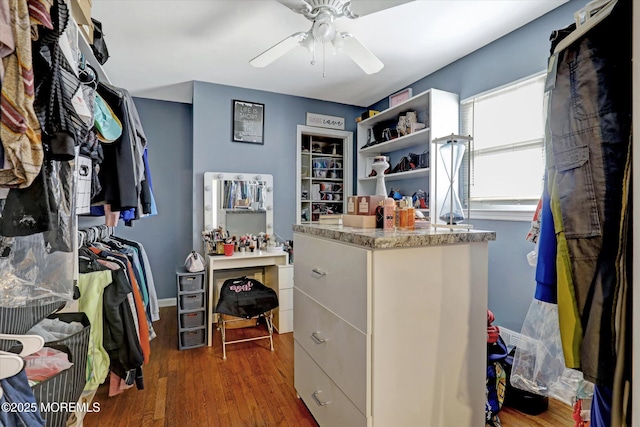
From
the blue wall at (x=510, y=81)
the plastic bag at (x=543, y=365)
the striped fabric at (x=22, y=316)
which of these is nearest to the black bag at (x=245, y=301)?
the striped fabric at (x=22, y=316)

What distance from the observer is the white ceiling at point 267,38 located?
209cm

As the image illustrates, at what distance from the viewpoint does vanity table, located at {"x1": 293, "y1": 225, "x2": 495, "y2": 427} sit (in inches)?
44.9

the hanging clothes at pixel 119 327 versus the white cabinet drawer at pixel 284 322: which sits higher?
the hanging clothes at pixel 119 327

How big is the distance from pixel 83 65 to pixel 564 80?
1681mm

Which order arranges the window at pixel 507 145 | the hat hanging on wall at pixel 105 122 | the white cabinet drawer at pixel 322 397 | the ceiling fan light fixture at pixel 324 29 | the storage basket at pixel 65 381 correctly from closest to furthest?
the storage basket at pixel 65 381 → the white cabinet drawer at pixel 322 397 → the hat hanging on wall at pixel 105 122 → the ceiling fan light fixture at pixel 324 29 → the window at pixel 507 145

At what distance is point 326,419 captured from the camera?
1.48 meters

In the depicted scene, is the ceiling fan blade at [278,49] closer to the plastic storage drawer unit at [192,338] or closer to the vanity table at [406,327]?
the vanity table at [406,327]

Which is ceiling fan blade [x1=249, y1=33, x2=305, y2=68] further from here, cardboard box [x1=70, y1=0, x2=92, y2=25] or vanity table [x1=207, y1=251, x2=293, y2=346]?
vanity table [x1=207, y1=251, x2=293, y2=346]

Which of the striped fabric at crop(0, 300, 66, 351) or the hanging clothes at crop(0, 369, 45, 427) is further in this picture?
the striped fabric at crop(0, 300, 66, 351)

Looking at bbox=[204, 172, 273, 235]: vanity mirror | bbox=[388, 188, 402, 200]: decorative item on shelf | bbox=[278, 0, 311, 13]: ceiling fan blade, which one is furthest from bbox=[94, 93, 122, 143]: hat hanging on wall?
bbox=[388, 188, 402, 200]: decorative item on shelf

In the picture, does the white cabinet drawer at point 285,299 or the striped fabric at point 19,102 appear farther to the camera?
the white cabinet drawer at point 285,299

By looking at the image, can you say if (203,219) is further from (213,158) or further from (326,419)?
(326,419)

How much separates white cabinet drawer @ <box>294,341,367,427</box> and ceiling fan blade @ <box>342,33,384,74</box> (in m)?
1.90

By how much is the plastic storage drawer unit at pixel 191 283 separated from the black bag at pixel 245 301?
0.23 m
